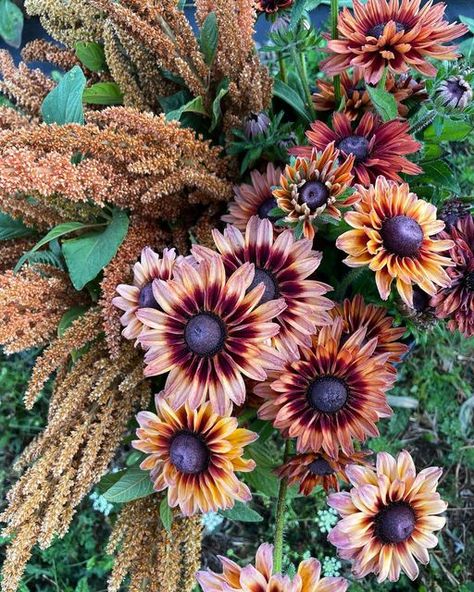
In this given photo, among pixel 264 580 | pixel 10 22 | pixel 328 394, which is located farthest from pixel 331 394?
pixel 10 22

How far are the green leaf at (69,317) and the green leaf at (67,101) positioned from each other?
11.5 inches

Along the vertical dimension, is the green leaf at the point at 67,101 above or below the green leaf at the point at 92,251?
above

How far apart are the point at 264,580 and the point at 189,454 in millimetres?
162

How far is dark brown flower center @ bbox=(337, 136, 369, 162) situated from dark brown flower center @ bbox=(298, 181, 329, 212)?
0.39 ft

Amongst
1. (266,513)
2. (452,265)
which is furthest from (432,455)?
(452,265)

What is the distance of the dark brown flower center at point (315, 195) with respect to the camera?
750mm

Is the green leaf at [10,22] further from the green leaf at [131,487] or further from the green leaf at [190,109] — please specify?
the green leaf at [131,487]

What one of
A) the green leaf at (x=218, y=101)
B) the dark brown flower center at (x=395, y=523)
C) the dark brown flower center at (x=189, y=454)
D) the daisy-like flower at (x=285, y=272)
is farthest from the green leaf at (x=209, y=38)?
the dark brown flower center at (x=395, y=523)

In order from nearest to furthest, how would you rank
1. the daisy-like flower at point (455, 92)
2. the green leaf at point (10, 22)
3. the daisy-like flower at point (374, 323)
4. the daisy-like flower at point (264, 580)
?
the daisy-like flower at point (264, 580) < the daisy-like flower at point (455, 92) < the daisy-like flower at point (374, 323) < the green leaf at point (10, 22)

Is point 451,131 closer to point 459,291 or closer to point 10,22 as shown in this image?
point 459,291

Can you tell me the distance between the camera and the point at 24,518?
2.73 ft

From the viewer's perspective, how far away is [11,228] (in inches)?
41.5

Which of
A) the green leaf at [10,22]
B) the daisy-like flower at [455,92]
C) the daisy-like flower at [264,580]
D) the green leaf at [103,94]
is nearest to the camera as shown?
the daisy-like flower at [264,580]

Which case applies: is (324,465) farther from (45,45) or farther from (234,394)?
(45,45)
